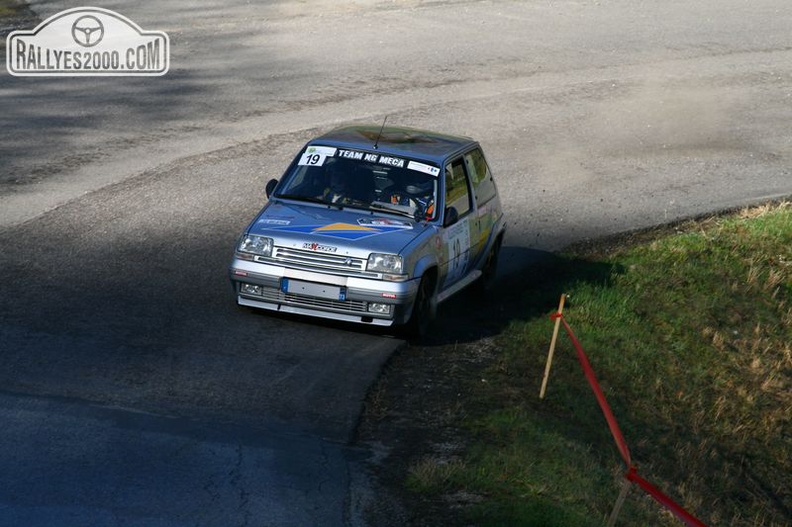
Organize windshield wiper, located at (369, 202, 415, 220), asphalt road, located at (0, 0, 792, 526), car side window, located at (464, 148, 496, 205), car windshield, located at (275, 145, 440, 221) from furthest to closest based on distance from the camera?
car side window, located at (464, 148, 496, 205) < car windshield, located at (275, 145, 440, 221) < windshield wiper, located at (369, 202, 415, 220) < asphalt road, located at (0, 0, 792, 526)

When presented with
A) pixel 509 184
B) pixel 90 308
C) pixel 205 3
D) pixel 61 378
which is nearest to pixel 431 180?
pixel 90 308

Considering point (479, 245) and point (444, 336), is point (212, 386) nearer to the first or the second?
point (444, 336)

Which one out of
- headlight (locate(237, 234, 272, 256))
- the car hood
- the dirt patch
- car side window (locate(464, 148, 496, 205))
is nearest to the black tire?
the dirt patch

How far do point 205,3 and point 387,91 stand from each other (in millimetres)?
9713

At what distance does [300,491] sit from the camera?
7945mm

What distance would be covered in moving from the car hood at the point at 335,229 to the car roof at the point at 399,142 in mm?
923

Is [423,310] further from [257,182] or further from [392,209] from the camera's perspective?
[257,182]

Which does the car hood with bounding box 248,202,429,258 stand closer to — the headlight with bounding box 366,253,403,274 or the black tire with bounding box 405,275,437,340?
the headlight with bounding box 366,253,403,274

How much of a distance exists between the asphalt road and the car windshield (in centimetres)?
138

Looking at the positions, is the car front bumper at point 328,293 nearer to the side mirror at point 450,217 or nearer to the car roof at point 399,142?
the side mirror at point 450,217

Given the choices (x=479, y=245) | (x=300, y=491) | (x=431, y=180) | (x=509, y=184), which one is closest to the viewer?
(x=300, y=491)

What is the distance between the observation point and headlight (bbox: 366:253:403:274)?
11.0 m

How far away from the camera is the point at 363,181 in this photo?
12.2 meters

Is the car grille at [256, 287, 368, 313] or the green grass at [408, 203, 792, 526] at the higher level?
the car grille at [256, 287, 368, 313]
